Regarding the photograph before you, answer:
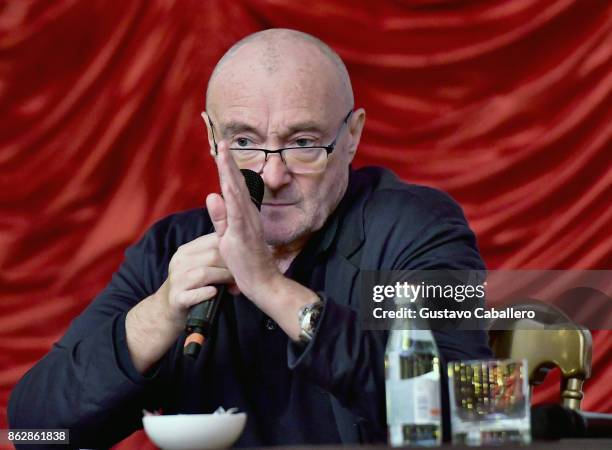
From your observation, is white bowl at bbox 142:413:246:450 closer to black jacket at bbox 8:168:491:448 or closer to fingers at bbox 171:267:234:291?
black jacket at bbox 8:168:491:448

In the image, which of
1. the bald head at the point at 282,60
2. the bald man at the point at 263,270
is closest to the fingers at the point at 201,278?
the bald man at the point at 263,270

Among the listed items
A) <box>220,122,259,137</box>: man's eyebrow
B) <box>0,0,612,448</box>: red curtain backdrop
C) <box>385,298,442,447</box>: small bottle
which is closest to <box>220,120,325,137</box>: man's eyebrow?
<box>220,122,259,137</box>: man's eyebrow

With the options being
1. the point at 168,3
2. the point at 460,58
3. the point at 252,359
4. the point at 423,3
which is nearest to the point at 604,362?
the point at 460,58

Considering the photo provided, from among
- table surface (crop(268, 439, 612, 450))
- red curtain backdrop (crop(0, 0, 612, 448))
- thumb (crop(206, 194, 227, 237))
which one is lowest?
table surface (crop(268, 439, 612, 450))

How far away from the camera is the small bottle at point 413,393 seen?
1226 mm

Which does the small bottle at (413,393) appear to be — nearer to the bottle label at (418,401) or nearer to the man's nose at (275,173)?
the bottle label at (418,401)

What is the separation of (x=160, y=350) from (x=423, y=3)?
1708 mm

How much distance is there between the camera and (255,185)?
67.9 inches

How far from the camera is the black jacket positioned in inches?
61.0

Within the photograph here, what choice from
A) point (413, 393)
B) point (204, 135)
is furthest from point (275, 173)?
point (204, 135)

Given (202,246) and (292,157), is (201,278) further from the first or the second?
(292,157)

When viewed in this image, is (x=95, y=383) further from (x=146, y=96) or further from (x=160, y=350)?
(x=146, y=96)

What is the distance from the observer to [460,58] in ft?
9.96

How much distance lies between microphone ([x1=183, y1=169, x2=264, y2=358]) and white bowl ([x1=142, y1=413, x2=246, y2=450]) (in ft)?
0.63
